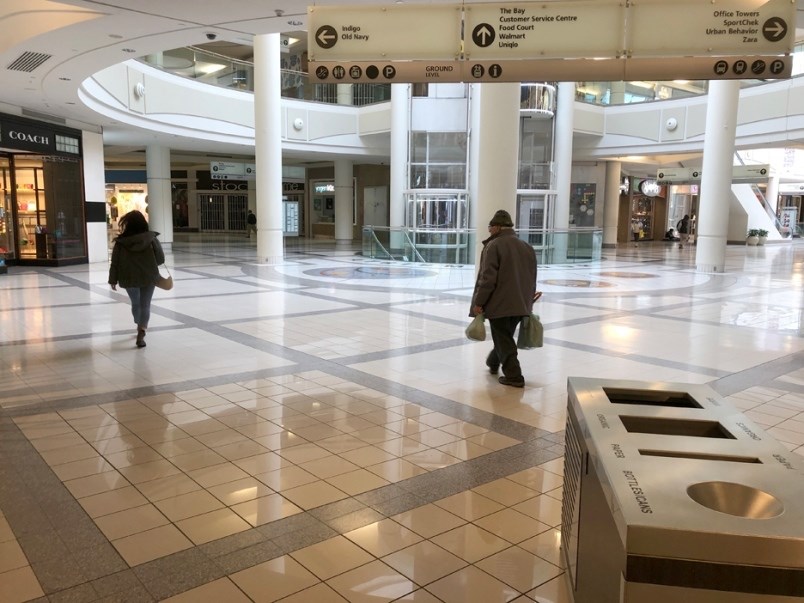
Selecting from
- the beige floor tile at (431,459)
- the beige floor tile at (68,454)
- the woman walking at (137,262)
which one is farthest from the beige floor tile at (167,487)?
the woman walking at (137,262)

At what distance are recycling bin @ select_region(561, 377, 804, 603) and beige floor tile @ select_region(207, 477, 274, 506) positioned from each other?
1798mm

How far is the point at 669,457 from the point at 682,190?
38127 mm

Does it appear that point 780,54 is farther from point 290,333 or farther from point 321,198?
point 321,198

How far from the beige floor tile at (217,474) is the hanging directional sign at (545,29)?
426 cm

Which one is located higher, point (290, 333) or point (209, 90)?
point (209, 90)

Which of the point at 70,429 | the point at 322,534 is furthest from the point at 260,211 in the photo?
the point at 322,534

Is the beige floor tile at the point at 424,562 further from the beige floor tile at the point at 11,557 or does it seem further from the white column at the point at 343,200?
the white column at the point at 343,200

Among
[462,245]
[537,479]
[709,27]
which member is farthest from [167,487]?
[462,245]

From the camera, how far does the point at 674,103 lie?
69.3ft

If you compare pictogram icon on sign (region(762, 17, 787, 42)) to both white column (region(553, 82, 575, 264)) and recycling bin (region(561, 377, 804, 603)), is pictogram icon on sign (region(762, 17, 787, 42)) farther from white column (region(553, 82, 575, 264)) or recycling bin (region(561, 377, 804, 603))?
white column (region(553, 82, 575, 264))

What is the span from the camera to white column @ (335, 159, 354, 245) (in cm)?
2794

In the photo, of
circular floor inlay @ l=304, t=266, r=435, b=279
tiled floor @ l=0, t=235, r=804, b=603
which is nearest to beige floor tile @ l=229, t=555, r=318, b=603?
tiled floor @ l=0, t=235, r=804, b=603

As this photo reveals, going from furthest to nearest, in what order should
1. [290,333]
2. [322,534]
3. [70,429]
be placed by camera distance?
[290,333] → [70,429] → [322,534]

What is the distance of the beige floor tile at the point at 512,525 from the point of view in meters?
3.22
